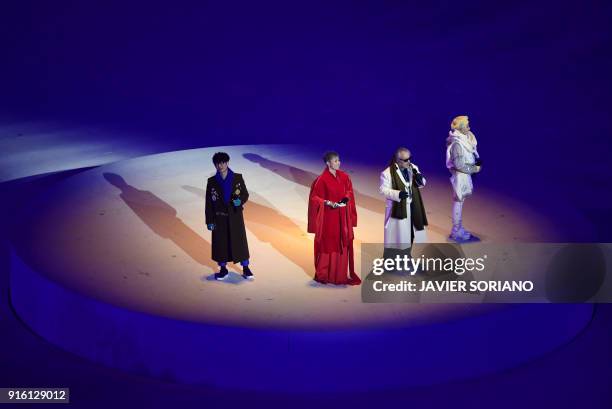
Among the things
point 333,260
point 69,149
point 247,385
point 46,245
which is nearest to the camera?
point 247,385

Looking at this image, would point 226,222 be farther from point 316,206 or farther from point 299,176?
point 299,176

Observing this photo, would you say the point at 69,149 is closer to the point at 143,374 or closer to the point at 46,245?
the point at 46,245

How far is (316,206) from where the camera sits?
10.6 metres

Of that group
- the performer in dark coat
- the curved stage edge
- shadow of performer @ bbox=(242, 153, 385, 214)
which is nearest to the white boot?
shadow of performer @ bbox=(242, 153, 385, 214)

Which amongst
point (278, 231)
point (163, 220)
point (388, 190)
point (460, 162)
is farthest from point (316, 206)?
point (163, 220)

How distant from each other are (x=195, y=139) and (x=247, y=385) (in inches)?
310

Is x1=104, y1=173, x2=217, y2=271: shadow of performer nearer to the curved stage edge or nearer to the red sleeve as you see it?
the red sleeve

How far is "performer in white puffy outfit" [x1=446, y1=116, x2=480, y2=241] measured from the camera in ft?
37.7

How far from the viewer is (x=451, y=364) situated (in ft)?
32.3

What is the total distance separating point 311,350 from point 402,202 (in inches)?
68.8

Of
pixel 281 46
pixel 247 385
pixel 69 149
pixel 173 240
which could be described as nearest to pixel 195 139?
pixel 69 149

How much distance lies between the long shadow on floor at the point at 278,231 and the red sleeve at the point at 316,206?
1.92 feet

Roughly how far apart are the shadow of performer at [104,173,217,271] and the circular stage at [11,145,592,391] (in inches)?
0.9

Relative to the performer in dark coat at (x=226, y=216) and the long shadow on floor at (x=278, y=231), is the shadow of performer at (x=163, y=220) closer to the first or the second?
the performer in dark coat at (x=226, y=216)
